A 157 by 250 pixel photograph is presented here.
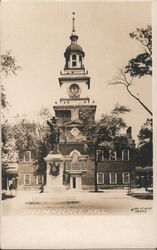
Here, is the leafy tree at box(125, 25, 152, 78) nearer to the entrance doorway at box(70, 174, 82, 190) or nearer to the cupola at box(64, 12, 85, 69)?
the cupola at box(64, 12, 85, 69)

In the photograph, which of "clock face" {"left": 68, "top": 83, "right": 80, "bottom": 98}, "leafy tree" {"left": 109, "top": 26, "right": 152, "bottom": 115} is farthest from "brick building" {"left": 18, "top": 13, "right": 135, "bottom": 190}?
"leafy tree" {"left": 109, "top": 26, "right": 152, "bottom": 115}

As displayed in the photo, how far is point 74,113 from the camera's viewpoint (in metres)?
1.66

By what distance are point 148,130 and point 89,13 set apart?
1.65ft

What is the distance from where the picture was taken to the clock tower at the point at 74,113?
164cm

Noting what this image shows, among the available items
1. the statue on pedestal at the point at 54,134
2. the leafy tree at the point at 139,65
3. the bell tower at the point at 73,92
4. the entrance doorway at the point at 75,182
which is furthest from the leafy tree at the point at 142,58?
the entrance doorway at the point at 75,182

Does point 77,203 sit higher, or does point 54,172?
point 54,172

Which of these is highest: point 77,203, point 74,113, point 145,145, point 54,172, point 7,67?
point 7,67

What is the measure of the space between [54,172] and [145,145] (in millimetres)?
366

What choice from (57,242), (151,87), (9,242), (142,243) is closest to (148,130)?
(151,87)

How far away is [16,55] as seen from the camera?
1.63 m

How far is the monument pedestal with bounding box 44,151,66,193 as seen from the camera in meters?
1.64

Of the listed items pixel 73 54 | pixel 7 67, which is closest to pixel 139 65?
pixel 73 54

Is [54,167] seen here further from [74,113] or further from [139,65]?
[139,65]

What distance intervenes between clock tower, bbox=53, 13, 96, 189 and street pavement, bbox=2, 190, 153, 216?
0.19 ft
